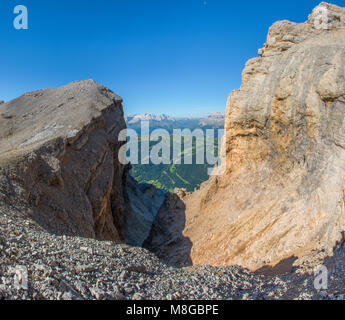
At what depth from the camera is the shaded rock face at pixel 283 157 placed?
15.2 m

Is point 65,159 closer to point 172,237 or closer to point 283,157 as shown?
point 172,237

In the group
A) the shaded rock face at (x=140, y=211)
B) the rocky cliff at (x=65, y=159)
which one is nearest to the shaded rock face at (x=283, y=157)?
the rocky cliff at (x=65, y=159)

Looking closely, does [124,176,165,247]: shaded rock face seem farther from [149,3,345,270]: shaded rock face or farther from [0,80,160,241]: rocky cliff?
[149,3,345,270]: shaded rock face

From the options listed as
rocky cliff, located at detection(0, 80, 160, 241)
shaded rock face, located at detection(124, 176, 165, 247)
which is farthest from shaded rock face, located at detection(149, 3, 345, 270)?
shaded rock face, located at detection(124, 176, 165, 247)

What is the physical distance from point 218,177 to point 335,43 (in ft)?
48.8

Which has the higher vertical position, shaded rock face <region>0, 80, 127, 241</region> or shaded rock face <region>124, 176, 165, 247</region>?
shaded rock face <region>0, 80, 127, 241</region>

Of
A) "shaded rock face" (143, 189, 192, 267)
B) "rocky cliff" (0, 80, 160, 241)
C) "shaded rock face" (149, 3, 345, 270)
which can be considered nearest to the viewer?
"shaded rock face" (149, 3, 345, 270)

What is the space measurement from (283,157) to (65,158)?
17968mm

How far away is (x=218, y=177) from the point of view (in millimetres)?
27109

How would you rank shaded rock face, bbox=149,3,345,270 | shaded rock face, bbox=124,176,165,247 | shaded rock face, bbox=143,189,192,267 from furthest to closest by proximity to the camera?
shaded rock face, bbox=124,176,165,247, shaded rock face, bbox=143,189,192,267, shaded rock face, bbox=149,3,345,270

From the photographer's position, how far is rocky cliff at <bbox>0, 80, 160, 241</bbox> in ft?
51.1

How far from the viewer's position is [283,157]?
2083 cm

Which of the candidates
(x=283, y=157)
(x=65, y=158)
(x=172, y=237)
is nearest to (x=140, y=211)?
(x=172, y=237)
